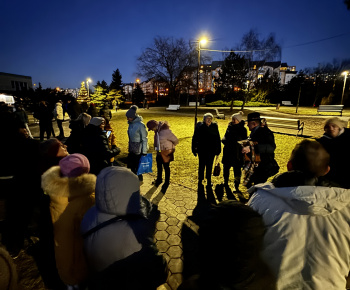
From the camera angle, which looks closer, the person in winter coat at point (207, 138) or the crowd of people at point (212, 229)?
the crowd of people at point (212, 229)

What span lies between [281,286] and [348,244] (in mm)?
473

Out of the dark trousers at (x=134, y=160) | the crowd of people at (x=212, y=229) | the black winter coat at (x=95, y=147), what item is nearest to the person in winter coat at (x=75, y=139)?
the black winter coat at (x=95, y=147)

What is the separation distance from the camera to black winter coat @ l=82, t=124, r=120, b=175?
3855 mm

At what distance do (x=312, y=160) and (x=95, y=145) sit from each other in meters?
3.55

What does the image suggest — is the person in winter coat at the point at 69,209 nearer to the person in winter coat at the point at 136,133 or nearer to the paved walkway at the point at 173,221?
the paved walkway at the point at 173,221

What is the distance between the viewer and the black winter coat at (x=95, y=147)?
3.86 m

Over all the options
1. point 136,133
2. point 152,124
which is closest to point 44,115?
point 136,133

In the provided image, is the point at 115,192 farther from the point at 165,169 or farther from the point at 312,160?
the point at 165,169

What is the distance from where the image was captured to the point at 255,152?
3.91m

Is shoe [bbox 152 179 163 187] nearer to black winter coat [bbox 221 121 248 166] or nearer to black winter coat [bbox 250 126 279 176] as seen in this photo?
black winter coat [bbox 221 121 248 166]

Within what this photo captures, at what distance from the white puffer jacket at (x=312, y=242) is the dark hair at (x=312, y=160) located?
17.8 inches

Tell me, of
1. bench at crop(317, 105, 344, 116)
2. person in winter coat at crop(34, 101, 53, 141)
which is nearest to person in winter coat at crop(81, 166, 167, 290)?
person in winter coat at crop(34, 101, 53, 141)

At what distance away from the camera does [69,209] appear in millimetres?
1825

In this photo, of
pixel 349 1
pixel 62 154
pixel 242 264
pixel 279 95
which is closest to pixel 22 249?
pixel 62 154
